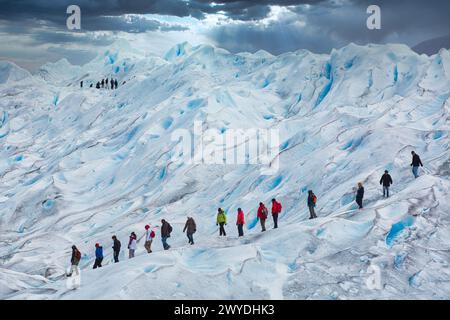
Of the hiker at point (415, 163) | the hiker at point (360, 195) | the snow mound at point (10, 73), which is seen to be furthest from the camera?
the snow mound at point (10, 73)

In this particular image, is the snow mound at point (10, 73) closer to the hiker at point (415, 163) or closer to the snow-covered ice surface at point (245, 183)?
the snow-covered ice surface at point (245, 183)

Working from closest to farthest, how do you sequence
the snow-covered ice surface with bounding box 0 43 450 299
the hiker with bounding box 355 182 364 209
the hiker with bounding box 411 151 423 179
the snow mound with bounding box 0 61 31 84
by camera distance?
the snow-covered ice surface with bounding box 0 43 450 299
the hiker with bounding box 355 182 364 209
the hiker with bounding box 411 151 423 179
the snow mound with bounding box 0 61 31 84

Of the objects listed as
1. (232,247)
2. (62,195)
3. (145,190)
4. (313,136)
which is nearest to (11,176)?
(62,195)

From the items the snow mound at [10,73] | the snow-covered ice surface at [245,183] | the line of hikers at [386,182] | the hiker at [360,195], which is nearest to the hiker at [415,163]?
the line of hikers at [386,182]

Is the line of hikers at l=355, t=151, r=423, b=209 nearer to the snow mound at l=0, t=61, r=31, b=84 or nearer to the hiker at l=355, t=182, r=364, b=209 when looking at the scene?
the hiker at l=355, t=182, r=364, b=209

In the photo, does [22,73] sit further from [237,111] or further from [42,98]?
[237,111]

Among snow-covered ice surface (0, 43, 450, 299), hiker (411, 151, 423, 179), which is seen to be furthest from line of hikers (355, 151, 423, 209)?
snow-covered ice surface (0, 43, 450, 299)

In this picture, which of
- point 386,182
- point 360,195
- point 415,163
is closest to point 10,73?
point 415,163

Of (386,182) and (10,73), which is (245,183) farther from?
(10,73)
